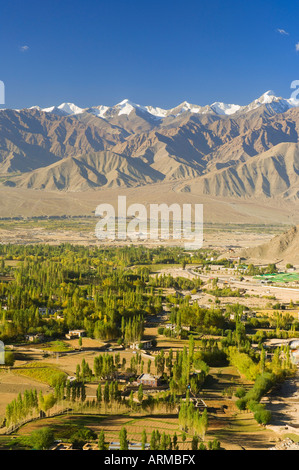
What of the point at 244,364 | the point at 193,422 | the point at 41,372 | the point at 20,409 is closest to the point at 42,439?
the point at 20,409

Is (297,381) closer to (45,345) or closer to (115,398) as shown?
(115,398)

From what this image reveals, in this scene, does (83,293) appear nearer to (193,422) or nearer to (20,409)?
(20,409)

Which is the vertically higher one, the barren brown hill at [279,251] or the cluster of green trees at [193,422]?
the barren brown hill at [279,251]

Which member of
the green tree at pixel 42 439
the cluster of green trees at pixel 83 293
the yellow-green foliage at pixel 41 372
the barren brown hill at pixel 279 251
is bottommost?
the yellow-green foliage at pixel 41 372

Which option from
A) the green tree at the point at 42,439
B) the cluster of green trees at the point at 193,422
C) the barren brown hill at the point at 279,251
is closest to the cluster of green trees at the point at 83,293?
the barren brown hill at the point at 279,251

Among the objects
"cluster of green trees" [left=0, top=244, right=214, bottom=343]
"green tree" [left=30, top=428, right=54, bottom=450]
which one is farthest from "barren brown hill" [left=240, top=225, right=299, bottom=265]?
"green tree" [left=30, top=428, right=54, bottom=450]

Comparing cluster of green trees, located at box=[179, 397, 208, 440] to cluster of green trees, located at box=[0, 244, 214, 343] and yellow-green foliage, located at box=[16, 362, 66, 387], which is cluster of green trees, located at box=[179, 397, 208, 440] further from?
cluster of green trees, located at box=[0, 244, 214, 343]

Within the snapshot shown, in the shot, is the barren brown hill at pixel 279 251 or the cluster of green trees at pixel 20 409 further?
the barren brown hill at pixel 279 251

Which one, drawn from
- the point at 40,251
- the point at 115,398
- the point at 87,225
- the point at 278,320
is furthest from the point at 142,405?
the point at 87,225

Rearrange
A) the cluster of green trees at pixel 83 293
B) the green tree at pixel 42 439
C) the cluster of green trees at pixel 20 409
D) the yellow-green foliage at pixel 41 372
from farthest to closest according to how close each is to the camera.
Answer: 1. the cluster of green trees at pixel 83 293
2. the yellow-green foliage at pixel 41 372
3. the cluster of green trees at pixel 20 409
4. the green tree at pixel 42 439

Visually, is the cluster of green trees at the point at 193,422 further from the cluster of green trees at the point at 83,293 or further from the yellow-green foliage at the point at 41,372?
the cluster of green trees at the point at 83,293

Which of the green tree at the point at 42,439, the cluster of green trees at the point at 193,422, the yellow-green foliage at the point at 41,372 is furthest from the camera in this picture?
the yellow-green foliage at the point at 41,372
